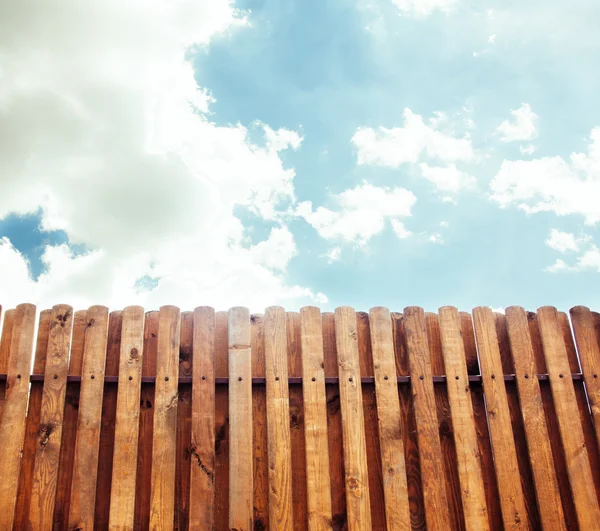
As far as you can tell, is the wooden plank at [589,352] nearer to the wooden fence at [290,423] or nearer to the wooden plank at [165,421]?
the wooden fence at [290,423]

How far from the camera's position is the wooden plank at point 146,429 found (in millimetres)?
3465

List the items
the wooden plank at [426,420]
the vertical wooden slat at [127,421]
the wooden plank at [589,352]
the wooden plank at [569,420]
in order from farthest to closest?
the wooden plank at [589,352]
the wooden plank at [569,420]
the wooden plank at [426,420]
the vertical wooden slat at [127,421]

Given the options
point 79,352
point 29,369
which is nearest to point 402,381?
point 79,352

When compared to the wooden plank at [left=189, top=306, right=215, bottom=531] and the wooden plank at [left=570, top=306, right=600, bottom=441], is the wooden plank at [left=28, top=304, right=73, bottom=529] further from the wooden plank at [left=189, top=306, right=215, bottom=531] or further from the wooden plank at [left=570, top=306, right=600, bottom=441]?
the wooden plank at [left=570, top=306, right=600, bottom=441]

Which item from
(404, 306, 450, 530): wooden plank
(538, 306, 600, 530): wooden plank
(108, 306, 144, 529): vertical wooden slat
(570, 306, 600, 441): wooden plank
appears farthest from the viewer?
(570, 306, 600, 441): wooden plank

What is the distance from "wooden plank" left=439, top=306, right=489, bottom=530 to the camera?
3531 millimetres

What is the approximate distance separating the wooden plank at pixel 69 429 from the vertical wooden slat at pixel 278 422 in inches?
50.8

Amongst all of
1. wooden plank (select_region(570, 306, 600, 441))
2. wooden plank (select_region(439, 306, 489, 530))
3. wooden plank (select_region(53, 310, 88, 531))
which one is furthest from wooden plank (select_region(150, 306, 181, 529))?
wooden plank (select_region(570, 306, 600, 441))

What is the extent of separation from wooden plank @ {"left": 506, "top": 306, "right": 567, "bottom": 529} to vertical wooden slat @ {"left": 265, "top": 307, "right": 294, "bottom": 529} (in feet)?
5.44

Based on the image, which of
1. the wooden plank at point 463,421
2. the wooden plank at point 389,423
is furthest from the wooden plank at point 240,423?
the wooden plank at point 463,421

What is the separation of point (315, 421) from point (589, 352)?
2149 millimetres

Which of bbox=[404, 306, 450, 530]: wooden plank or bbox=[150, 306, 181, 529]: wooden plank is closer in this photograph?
bbox=[150, 306, 181, 529]: wooden plank

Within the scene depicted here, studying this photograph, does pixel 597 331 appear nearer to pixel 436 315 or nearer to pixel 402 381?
pixel 436 315

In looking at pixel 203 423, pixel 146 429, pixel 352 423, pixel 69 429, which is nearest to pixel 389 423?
pixel 352 423
